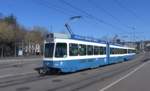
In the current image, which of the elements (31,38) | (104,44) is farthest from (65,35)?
(31,38)

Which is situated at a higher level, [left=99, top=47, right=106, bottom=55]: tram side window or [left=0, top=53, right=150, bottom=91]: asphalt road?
[left=99, top=47, right=106, bottom=55]: tram side window

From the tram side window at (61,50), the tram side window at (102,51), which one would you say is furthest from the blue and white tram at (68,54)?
the tram side window at (102,51)

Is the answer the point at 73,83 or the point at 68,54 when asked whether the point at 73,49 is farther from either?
the point at 73,83

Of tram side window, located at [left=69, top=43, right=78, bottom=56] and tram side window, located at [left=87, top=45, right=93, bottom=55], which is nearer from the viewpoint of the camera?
tram side window, located at [left=69, top=43, right=78, bottom=56]

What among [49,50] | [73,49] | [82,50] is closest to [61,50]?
[49,50]

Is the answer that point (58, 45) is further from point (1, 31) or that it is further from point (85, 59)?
point (1, 31)

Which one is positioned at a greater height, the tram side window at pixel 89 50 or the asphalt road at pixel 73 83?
the tram side window at pixel 89 50

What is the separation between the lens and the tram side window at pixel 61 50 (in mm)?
22641

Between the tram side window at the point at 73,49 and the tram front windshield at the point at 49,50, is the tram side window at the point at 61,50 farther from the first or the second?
the tram side window at the point at 73,49

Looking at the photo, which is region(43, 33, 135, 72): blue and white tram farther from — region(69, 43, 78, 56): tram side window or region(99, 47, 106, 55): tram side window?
region(99, 47, 106, 55): tram side window

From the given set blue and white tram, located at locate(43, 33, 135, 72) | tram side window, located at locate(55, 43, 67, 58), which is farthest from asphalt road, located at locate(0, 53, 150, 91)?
tram side window, located at locate(55, 43, 67, 58)

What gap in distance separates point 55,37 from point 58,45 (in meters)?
0.66

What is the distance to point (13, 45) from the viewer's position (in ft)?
304

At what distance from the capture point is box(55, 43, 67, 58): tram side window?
891 inches
